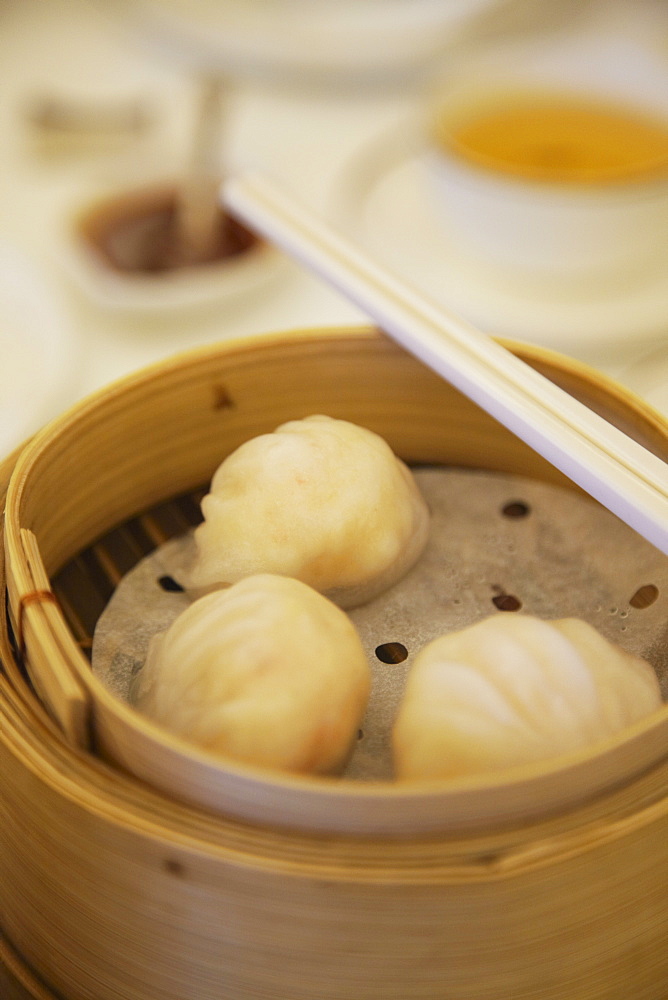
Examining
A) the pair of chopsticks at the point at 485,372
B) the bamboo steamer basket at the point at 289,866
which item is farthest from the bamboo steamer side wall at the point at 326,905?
the pair of chopsticks at the point at 485,372

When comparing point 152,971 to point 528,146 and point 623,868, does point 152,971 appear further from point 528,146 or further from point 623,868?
point 528,146

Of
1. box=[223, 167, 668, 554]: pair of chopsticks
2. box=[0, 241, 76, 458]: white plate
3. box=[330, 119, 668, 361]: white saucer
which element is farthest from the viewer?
box=[330, 119, 668, 361]: white saucer

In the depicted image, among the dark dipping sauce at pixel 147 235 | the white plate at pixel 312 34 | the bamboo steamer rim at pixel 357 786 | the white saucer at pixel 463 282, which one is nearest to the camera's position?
the bamboo steamer rim at pixel 357 786

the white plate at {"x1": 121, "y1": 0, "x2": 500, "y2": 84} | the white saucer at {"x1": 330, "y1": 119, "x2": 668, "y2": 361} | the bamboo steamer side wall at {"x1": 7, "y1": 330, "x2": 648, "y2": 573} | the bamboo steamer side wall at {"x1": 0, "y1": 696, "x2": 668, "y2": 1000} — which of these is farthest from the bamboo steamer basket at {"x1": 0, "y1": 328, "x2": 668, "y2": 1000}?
the white plate at {"x1": 121, "y1": 0, "x2": 500, "y2": 84}

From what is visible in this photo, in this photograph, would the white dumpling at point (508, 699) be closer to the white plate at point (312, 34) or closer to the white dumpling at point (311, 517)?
the white dumpling at point (311, 517)

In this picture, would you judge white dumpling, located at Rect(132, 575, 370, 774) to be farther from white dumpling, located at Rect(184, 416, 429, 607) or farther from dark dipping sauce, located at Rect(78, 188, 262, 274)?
dark dipping sauce, located at Rect(78, 188, 262, 274)

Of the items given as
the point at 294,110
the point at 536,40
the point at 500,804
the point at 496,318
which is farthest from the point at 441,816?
the point at 536,40
